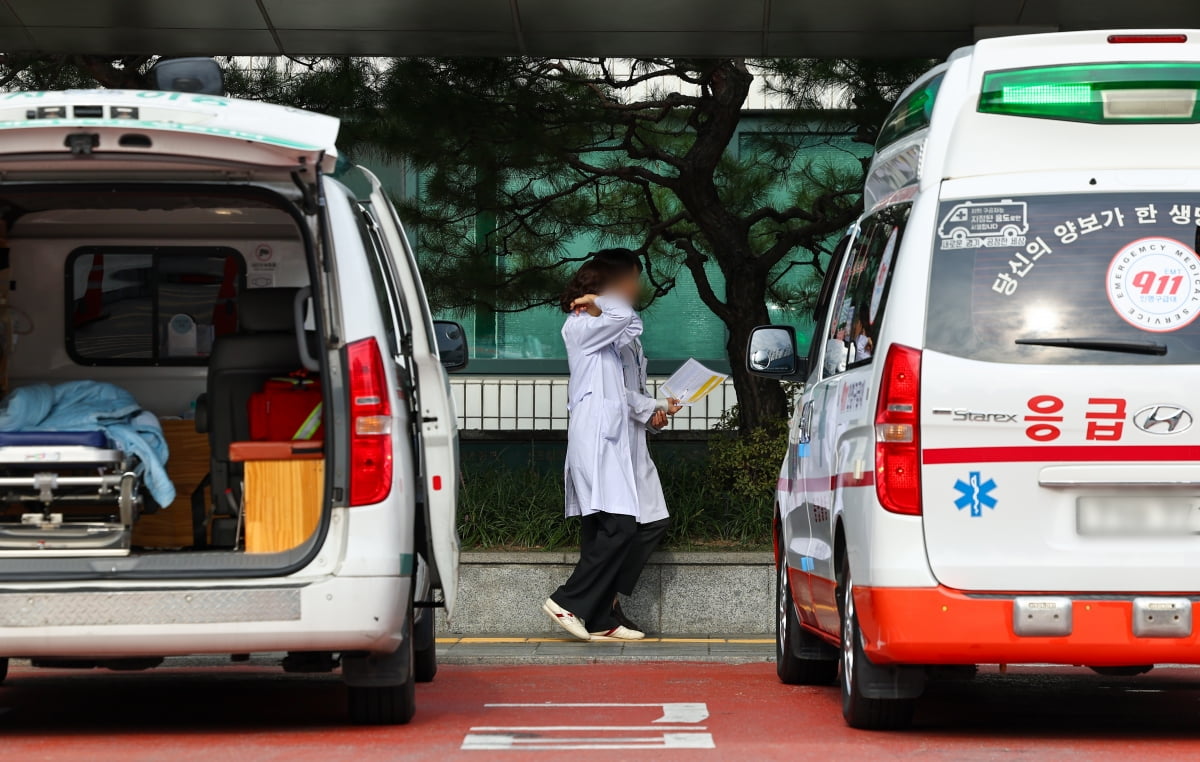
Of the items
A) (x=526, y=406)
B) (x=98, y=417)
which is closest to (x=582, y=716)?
(x=98, y=417)

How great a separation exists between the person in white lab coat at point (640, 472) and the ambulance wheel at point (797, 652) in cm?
158

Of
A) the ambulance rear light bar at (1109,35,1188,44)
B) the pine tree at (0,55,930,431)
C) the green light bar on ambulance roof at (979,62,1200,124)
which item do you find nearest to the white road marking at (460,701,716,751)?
the green light bar on ambulance roof at (979,62,1200,124)

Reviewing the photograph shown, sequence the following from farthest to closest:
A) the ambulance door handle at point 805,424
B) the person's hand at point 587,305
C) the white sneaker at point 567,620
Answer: the person's hand at point 587,305, the white sneaker at point 567,620, the ambulance door handle at point 805,424

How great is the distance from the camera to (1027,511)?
5.91 metres

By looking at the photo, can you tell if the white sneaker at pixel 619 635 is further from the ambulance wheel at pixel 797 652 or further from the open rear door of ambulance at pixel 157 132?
the open rear door of ambulance at pixel 157 132

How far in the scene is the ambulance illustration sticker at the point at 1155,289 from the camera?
5.98 m

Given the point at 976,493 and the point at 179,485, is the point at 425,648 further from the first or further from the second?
the point at 976,493

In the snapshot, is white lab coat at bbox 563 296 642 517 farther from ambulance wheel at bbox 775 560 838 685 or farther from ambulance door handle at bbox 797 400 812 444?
ambulance door handle at bbox 797 400 812 444

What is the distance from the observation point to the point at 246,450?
660 cm

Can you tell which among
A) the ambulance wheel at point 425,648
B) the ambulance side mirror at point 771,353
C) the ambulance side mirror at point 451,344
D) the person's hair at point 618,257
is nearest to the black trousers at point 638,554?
the person's hair at point 618,257

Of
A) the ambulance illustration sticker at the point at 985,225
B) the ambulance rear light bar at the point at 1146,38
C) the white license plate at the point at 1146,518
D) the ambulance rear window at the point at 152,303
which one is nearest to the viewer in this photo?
the white license plate at the point at 1146,518

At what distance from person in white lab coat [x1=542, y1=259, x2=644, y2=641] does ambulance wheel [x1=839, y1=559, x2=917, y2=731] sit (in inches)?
127

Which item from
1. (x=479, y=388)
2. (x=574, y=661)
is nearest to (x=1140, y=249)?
(x=574, y=661)

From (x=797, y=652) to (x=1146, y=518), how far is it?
2.44m
